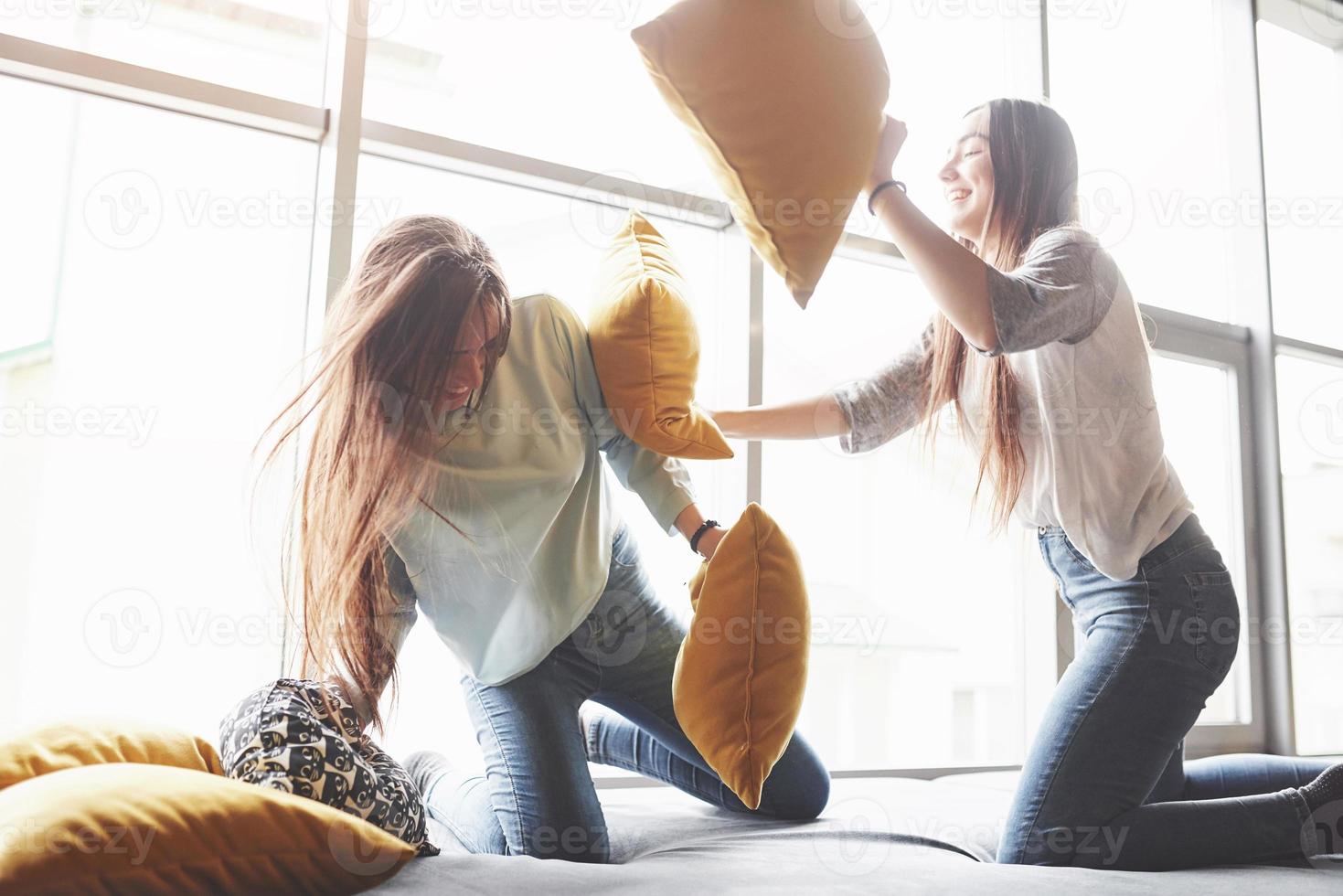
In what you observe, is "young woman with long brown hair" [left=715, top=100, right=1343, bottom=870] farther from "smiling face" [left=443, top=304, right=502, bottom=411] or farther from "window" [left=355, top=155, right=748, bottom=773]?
"window" [left=355, top=155, right=748, bottom=773]

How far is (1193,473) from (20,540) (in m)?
2.86

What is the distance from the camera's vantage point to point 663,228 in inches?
80.3

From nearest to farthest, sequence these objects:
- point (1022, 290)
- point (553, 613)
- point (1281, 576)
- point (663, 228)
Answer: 1. point (1022, 290)
2. point (553, 613)
3. point (663, 228)
4. point (1281, 576)

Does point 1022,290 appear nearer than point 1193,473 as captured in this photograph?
Yes

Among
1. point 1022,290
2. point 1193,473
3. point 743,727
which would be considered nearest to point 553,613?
point 743,727

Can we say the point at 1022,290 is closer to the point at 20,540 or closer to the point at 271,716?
→ the point at 271,716

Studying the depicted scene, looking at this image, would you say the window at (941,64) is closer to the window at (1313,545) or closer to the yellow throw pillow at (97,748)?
the window at (1313,545)

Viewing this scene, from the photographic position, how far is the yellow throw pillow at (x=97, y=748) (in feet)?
3.09

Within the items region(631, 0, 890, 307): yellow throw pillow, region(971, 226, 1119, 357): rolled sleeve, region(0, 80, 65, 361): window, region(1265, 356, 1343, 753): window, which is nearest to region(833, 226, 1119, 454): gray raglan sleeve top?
region(971, 226, 1119, 357): rolled sleeve

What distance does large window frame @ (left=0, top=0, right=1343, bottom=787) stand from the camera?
1541 mm

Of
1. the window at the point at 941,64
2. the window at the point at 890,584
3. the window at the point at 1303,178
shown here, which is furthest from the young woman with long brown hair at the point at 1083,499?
the window at the point at 1303,178

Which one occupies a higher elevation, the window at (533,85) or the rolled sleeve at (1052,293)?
the window at (533,85)

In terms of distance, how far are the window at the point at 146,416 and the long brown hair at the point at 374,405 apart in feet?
1.40

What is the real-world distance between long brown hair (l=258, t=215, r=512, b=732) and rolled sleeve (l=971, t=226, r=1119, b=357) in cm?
57
